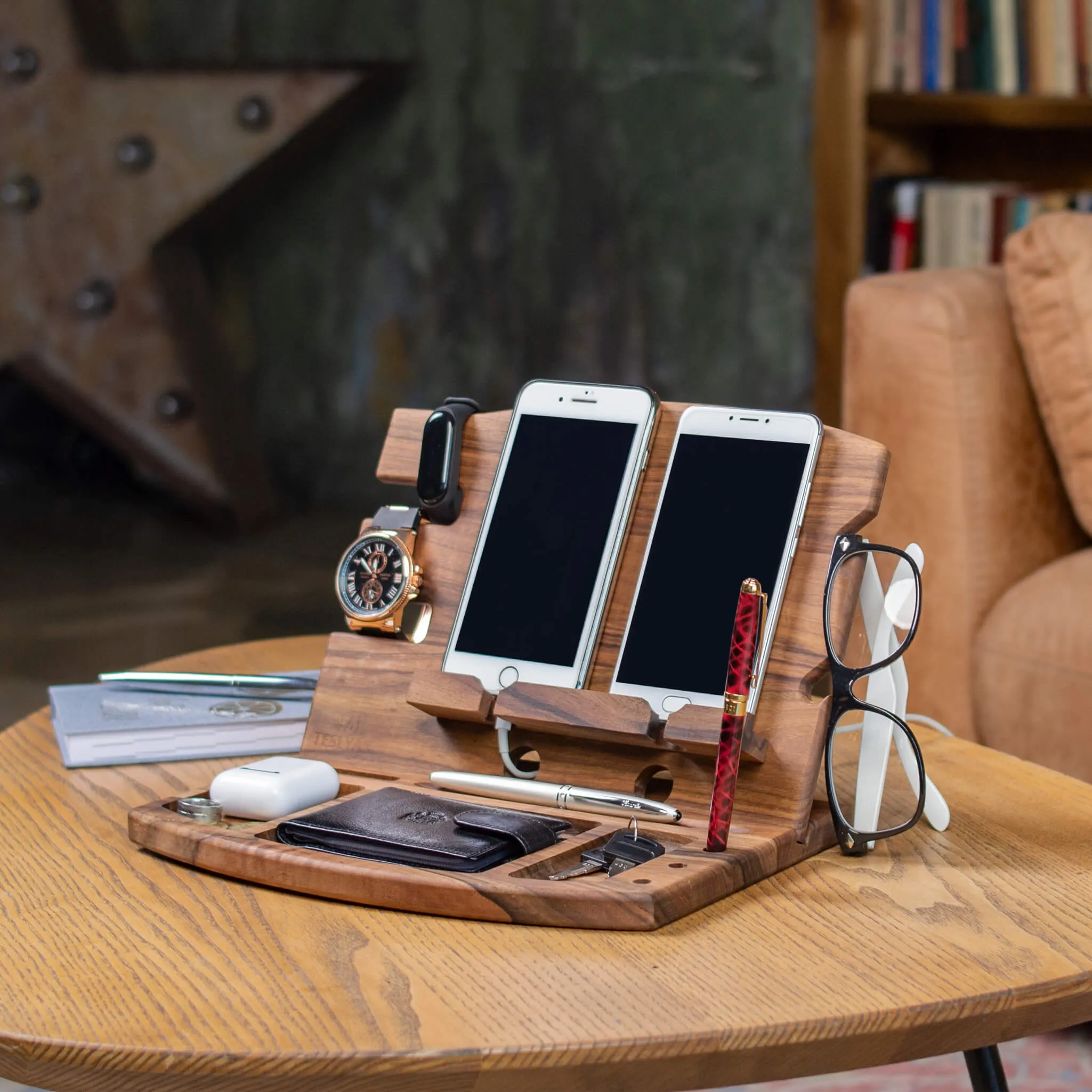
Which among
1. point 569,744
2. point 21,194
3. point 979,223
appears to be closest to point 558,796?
point 569,744

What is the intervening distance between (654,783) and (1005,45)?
6.43 feet

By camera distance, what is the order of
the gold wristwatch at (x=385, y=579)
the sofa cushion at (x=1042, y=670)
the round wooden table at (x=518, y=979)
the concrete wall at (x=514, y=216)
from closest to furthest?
the round wooden table at (x=518, y=979)
the gold wristwatch at (x=385, y=579)
the sofa cushion at (x=1042, y=670)
the concrete wall at (x=514, y=216)

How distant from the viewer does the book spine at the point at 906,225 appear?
2441 millimetres

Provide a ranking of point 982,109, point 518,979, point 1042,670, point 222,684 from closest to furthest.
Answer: point 518,979 < point 222,684 < point 1042,670 < point 982,109

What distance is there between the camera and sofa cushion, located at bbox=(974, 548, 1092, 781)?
144cm

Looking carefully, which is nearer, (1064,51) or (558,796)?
(558,796)

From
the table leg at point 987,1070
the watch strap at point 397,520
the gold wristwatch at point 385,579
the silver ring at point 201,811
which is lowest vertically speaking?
Answer: the table leg at point 987,1070

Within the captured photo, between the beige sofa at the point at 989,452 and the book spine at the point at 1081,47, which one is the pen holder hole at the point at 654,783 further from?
the book spine at the point at 1081,47

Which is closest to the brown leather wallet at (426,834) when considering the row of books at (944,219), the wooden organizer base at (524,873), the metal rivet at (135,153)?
the wooden organizer base at (524,873)

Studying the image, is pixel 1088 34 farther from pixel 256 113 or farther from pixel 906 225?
pixel 256 113

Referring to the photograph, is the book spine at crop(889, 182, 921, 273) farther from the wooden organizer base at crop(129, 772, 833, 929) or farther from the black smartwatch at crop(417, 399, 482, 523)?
the wooden organizer base at crop(129, 772, 833, 929)

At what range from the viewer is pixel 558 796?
76 cm

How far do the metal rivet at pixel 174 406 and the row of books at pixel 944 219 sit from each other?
1504 mm

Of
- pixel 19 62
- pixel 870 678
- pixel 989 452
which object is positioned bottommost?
pixel 870 678
